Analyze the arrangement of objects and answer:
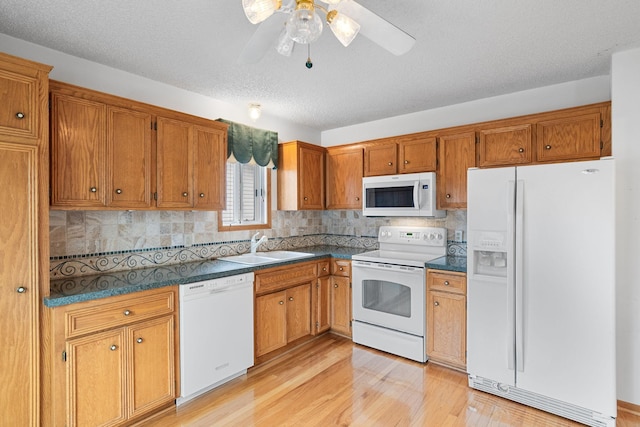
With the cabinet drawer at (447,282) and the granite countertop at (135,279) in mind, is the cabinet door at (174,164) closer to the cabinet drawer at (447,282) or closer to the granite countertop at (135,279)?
the granite countertop at (135,279)

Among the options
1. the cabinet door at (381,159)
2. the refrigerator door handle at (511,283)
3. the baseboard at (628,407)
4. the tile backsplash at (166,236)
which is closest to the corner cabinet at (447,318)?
the refrigerator door handle at (511,283)

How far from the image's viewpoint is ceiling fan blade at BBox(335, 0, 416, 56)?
4.52 feet

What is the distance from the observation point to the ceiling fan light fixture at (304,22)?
1.27 meters

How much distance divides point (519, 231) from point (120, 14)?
2.88 meters

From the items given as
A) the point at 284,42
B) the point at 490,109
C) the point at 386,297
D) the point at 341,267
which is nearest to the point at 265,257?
the point at 341,267

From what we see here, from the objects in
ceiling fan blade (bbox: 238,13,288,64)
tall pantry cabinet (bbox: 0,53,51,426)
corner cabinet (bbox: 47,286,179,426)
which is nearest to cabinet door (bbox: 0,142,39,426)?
tall pantry cabinet (bbox: 0,53,51,426)

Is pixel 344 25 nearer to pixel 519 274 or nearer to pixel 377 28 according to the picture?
pixel 377 28

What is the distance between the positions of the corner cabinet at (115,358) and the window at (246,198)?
49.2 inches

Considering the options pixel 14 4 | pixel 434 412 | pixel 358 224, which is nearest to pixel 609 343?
pixel 434 412

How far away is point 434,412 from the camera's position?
229 cm

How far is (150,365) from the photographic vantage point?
218cm

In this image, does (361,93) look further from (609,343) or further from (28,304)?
(28,304)

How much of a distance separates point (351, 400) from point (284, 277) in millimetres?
1190

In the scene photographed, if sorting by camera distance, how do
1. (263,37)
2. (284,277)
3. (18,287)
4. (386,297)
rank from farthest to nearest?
(386,297)
(284,277)
(18,287)
(263,37)
